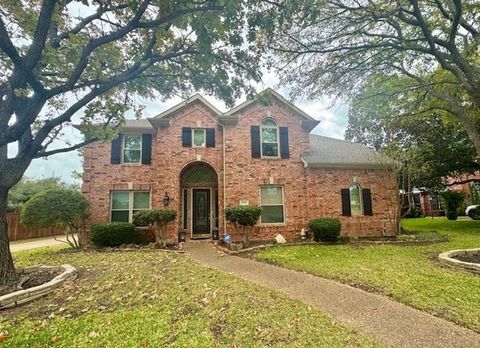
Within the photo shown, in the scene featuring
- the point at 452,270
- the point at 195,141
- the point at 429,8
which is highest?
the point at 429,8

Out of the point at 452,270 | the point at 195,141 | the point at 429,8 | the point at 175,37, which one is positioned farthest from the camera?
the point at 195,141

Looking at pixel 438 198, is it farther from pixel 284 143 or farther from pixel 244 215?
pixel 244 215

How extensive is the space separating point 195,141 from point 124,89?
18.9ft

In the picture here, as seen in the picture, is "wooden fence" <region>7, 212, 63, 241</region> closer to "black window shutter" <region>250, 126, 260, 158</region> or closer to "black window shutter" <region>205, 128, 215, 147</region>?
"black window shutter" <region>205, 128, 215, 147</region>

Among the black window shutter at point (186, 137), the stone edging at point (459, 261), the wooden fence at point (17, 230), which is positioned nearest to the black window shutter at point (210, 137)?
the black window shutter at point (186, 137)

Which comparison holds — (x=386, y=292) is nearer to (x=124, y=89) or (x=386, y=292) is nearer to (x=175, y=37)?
(x=175, y=37)

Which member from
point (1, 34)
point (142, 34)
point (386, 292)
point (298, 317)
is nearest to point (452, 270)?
point (386, 292)

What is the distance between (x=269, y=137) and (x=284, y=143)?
82 cm

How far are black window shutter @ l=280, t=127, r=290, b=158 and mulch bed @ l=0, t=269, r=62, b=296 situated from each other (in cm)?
1008

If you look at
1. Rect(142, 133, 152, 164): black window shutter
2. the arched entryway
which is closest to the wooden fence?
Rect(142, 133, 152, 164): black window shutter

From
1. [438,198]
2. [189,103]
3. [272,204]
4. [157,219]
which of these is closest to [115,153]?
[157,219]

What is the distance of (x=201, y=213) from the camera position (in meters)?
13.3

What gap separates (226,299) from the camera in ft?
15.4

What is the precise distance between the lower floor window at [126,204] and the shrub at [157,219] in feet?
3.51
